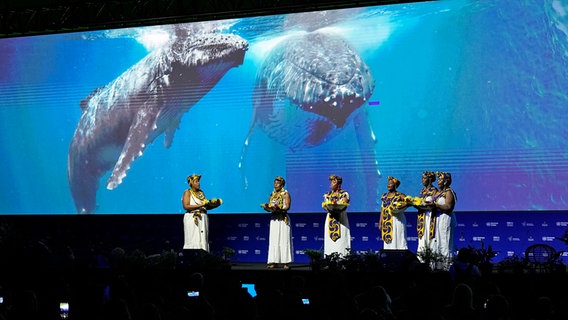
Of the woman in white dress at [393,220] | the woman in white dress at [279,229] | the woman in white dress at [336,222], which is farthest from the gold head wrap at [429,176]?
the woman in white dress at [279,229]

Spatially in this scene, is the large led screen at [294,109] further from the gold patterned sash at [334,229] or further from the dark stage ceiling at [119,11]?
the gold patterned sash at [334,229]

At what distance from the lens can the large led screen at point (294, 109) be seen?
40.8 feet

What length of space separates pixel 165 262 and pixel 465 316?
17.0ft

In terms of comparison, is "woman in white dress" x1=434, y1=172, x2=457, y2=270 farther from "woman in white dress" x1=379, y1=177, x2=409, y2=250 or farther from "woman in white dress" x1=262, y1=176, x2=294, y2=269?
"woman in white dress" x1=262, y1=176, x2=294, y2=269

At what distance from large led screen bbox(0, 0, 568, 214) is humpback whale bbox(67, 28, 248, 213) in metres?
0.02

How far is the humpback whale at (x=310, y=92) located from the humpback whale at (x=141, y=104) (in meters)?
0.71

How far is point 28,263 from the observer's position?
32.3ft

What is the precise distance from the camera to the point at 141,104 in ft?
47.2

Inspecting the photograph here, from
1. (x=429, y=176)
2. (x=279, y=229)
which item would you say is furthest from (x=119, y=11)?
(x=429, y=176)

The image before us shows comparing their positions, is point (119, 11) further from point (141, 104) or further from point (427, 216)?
point (427, 216)

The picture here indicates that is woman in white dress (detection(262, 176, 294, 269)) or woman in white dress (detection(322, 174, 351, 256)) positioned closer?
woman in white dress (detection(322, 174, 351, 256))

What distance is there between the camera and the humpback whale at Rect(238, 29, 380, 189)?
13.2m

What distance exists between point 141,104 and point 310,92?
113 inches

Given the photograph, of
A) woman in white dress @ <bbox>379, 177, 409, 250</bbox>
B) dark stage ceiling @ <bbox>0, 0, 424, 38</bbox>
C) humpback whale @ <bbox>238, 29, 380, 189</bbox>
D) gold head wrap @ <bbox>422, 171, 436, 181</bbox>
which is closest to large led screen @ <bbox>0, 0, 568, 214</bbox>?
humpback whale @ <bbox>238, 29, 380, 189</bbox>
